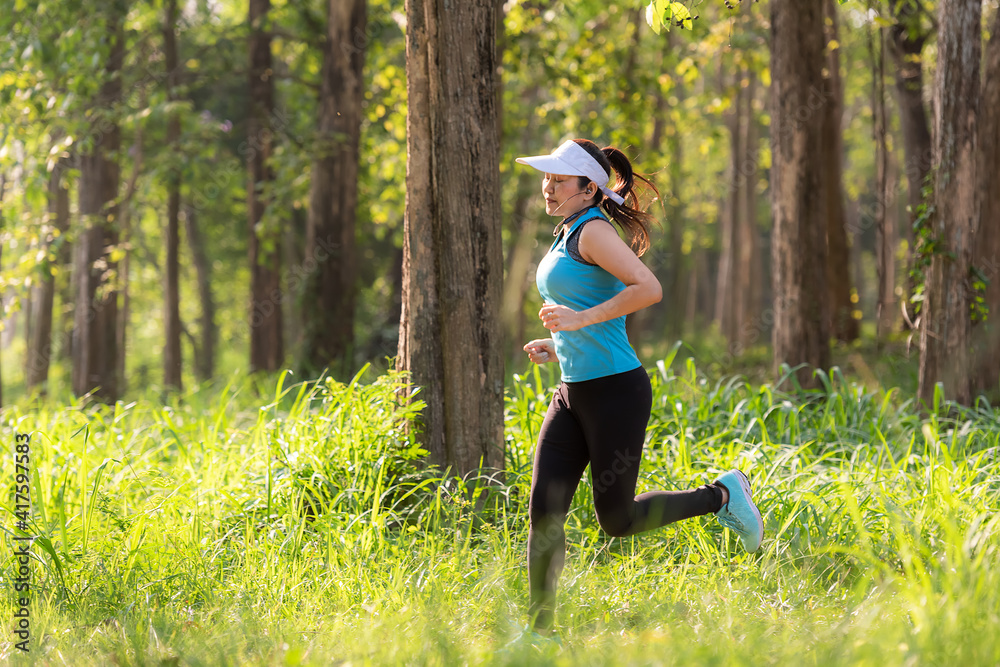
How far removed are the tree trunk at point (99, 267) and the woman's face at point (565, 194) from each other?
24.4 ft

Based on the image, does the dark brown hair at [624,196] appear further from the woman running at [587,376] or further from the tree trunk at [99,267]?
the tree trunk at [99,267]

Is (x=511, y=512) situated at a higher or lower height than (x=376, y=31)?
lower

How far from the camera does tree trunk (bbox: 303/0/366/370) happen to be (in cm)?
891

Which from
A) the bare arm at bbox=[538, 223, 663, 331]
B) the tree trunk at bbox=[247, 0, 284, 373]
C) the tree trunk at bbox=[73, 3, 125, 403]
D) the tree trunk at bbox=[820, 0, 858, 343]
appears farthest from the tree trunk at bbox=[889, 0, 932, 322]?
the tree trunk at bbox=[73, 3, 125, 403]

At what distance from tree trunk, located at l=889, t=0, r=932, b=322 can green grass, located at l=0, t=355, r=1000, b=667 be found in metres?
5.82

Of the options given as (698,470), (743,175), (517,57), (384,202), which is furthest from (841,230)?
(698,470)

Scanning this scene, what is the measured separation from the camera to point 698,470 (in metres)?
4.64

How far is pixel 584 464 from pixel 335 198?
658 cm

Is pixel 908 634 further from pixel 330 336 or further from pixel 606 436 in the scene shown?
pixel 330 336

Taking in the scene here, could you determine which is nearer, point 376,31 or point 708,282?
point 376,31

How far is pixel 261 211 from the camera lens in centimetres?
1127

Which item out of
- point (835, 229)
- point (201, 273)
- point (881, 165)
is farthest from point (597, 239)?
point (201, 273)

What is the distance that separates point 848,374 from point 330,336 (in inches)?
250

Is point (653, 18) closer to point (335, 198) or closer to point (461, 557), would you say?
point (461, 557)
